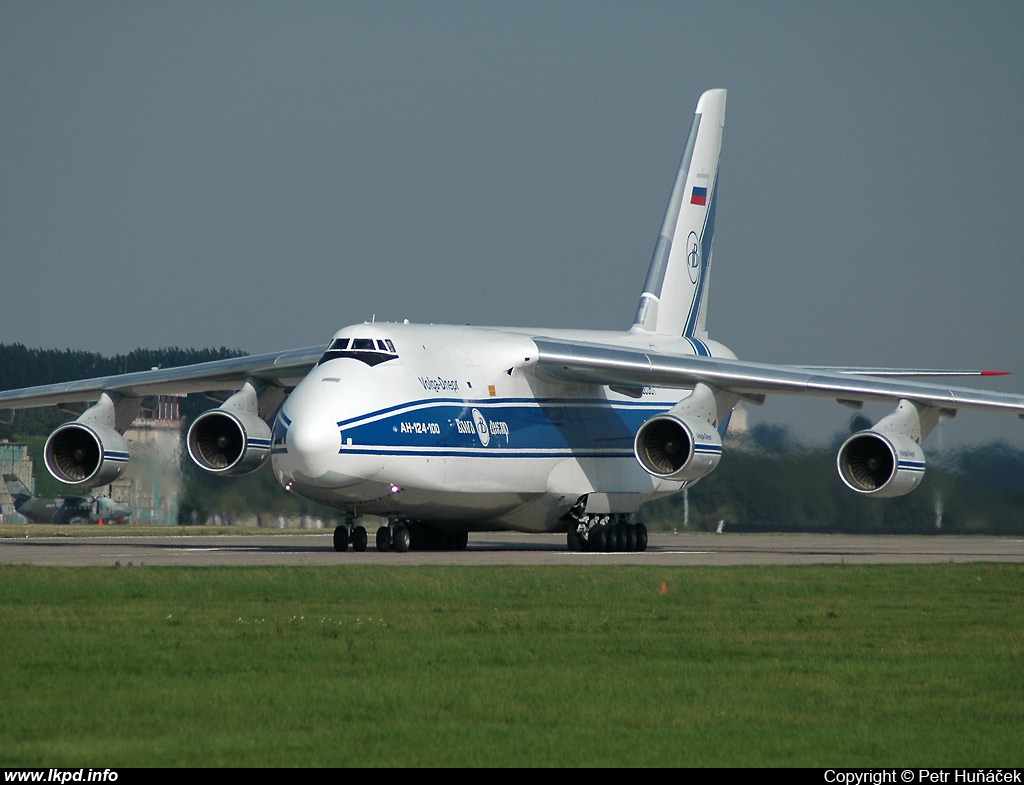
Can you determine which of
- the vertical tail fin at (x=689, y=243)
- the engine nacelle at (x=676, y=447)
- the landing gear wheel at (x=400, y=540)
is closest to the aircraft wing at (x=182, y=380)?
the landing gear wheel at (x=400, y=540)

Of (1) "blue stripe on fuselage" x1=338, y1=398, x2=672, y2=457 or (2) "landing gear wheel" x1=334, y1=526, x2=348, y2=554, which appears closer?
(1) "blue stripe on fuselage" x1=338, y1=398, x2=672, y2=457

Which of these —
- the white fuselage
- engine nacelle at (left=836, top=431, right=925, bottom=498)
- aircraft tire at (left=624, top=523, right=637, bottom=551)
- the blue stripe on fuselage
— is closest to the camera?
the white fuselage

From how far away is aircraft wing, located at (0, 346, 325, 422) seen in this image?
2553 centimetres

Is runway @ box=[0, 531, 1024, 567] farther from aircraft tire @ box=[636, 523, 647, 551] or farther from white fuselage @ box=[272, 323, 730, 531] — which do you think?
white fuselage @ box=[272, 323, 730, 531]

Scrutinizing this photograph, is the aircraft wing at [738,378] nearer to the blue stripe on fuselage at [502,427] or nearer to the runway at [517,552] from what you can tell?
the blue stripe on fuselage at [502,427]

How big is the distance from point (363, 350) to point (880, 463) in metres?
7.66

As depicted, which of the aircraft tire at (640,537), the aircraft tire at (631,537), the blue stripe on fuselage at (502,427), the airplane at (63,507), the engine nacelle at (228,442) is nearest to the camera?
the blue stripe on fuselage at (502,427)

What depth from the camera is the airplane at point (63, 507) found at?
166 ft

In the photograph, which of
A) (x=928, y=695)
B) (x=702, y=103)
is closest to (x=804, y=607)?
(x=928, y=695)

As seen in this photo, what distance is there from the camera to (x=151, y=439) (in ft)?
106

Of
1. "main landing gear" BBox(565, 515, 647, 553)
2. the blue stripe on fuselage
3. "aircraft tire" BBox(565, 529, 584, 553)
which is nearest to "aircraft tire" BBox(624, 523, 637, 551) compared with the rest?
"main landing gear" BBox(565, 515, 647, 553)

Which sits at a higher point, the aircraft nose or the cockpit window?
the cockpit window

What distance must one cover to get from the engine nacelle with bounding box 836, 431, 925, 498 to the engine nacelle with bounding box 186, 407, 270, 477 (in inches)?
349

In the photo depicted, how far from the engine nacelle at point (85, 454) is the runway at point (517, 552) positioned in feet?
3.77
